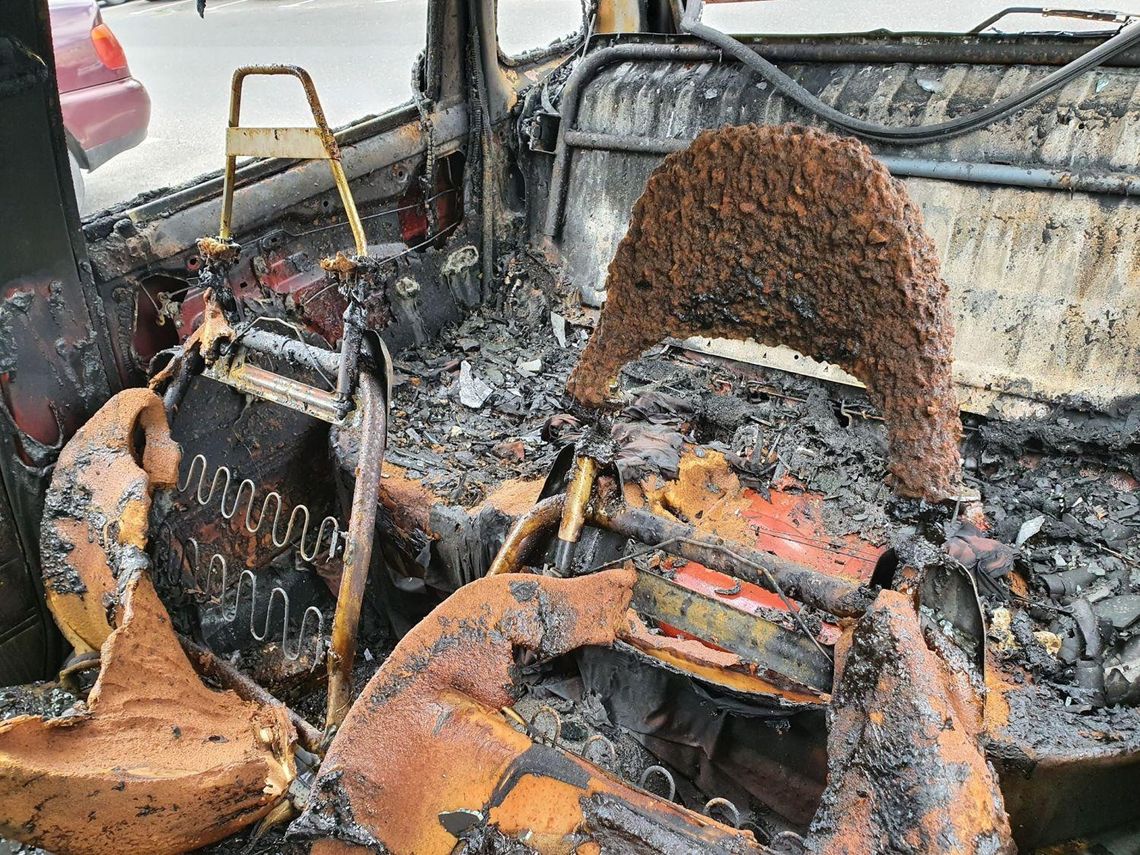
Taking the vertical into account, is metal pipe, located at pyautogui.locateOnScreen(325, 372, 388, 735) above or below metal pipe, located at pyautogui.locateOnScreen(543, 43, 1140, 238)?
below

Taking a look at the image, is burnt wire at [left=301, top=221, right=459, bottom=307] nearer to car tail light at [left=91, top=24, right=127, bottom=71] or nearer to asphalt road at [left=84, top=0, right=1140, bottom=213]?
asphalt road at [left=84, top=0, right=1140, bottom=213]

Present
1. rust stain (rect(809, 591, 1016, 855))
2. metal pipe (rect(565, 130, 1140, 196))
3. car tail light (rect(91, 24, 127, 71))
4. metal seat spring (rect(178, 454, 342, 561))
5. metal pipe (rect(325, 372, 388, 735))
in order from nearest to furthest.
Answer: rust stain (rect(809, 591, 1016, 855)) < metal pipe (rect(325, 372, 388, 735)) < metal seat spring (rect(178, 454, 342, 561)) < metal pipe (rect(565, 130, 1140, 196)) < car tail light (rect(91, 24, 127, 71))

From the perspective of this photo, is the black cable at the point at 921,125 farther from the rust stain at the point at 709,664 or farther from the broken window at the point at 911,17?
the rust stain at the point at 709,664

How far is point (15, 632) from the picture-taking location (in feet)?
8.03

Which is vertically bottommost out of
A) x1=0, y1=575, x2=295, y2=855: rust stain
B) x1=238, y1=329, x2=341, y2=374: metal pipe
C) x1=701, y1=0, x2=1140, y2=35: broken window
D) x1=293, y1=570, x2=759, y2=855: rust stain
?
x1=0, y1=575, x2=295, y2=855: rust stain

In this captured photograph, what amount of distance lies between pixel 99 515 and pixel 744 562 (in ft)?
6.05

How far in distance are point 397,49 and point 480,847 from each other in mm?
3752

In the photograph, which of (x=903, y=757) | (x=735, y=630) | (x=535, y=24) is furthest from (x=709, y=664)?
(x=535, y=24)

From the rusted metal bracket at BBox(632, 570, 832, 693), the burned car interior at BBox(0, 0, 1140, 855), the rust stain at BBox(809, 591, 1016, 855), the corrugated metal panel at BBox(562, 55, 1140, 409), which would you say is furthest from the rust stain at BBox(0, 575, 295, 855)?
the corrugated metal panel at BBox(562, 55, 1140, 409)

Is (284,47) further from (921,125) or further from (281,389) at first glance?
(921,125)

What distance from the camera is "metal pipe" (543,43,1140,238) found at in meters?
2.95

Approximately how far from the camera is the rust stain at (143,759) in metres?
1.62

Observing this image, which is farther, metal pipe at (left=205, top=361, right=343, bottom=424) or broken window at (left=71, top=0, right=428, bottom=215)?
broken window at (left=71, top=0, right=428, bottom=215)

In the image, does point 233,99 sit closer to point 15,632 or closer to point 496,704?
point 15,632
